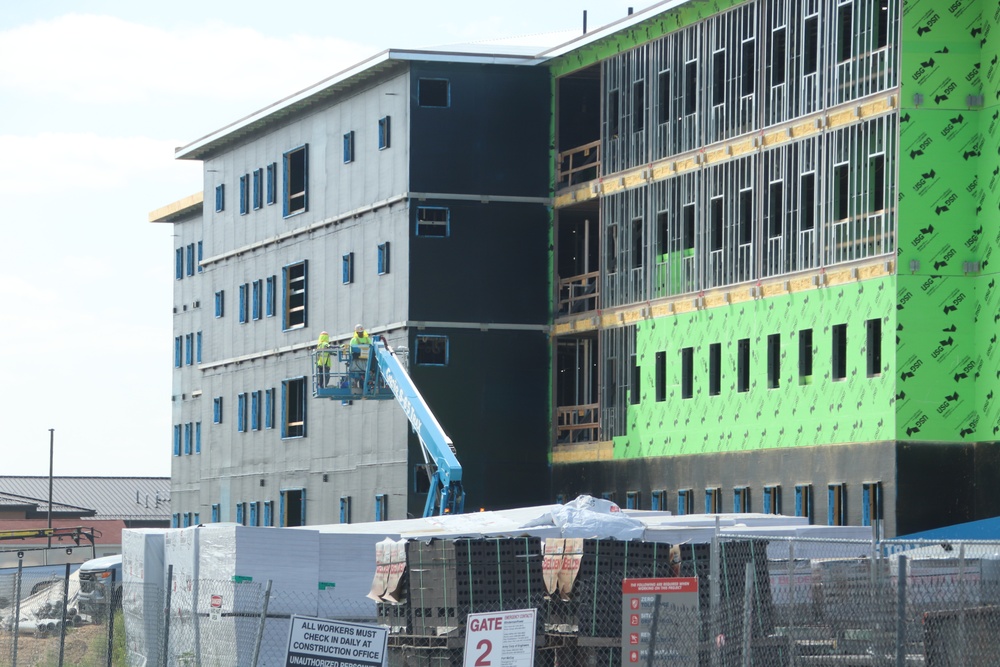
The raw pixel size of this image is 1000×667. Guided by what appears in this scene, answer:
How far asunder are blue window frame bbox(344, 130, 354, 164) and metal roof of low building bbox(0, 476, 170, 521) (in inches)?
3356

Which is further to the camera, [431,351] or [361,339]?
[431,351]

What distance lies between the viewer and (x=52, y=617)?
49031 millimetres

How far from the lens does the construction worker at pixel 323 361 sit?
4972cm

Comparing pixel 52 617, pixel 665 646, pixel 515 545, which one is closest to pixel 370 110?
pixel 52 617

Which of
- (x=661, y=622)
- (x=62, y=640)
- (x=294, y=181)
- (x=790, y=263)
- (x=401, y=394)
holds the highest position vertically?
(x=294, y=181)

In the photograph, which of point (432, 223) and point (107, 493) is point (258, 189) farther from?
point (107, 493)

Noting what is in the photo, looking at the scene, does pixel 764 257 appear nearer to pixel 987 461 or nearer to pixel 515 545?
pixel 987 461

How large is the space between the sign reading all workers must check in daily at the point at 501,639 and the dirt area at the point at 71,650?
14252 mm

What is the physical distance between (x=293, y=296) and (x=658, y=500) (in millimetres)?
17301

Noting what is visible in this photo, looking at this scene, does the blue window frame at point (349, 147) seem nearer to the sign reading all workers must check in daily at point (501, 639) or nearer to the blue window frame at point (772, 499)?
the blue window frame at point (772, 499)

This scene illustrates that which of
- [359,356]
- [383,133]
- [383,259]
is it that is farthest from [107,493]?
[359,356]

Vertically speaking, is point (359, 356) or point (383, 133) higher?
point (383, 133)

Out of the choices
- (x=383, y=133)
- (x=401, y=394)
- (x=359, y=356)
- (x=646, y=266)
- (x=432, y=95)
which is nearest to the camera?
(x=401, y=394)

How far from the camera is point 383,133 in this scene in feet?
177
